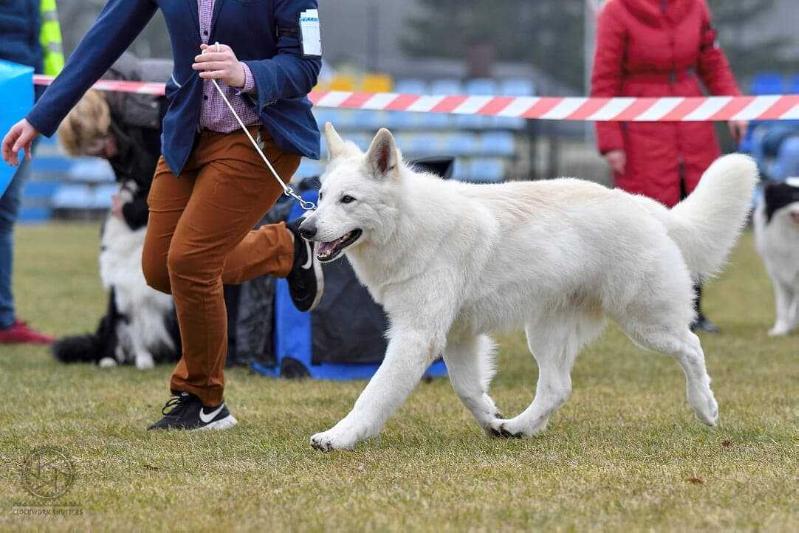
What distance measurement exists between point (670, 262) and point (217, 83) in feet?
5.70

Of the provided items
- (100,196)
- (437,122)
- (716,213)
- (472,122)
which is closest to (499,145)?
(472,122)

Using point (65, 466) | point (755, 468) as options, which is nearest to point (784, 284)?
point (755, 468)

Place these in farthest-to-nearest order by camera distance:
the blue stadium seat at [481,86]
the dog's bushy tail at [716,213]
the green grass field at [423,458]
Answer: the blue stadium seat at [481,86]
the dog's bushy tail at [716,213]
the green grass field at [423,458]

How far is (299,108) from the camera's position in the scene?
4094mm

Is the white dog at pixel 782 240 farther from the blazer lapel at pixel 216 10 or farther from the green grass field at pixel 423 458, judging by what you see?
the blazer lapel at pixel 216 10

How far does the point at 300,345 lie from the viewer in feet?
19.4

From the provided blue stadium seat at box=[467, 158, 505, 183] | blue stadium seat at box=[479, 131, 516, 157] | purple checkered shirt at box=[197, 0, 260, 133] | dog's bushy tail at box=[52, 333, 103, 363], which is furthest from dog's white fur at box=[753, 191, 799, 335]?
blue stadium seat at box=[479, 131, 516, 157]

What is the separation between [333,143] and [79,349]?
2.98 metres

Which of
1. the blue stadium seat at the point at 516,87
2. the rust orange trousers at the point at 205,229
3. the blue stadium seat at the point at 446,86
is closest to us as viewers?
the rust orange trousers at the point at 205,229

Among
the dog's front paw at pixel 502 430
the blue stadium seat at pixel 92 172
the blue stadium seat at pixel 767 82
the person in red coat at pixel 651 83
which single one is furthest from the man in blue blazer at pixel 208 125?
the blue stadium seat at pixel 767 82

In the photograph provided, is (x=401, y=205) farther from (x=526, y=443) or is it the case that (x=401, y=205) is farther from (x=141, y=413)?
(x=141, y=413)

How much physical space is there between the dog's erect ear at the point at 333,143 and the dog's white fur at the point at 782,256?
4.69 m

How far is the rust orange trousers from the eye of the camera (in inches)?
156

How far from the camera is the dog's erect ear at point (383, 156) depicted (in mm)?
3846
